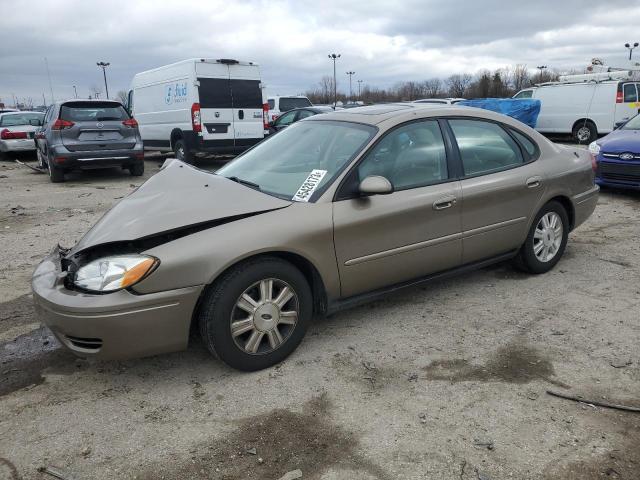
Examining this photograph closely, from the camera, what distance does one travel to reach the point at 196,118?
1141cm

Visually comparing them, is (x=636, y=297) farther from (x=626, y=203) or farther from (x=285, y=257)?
(x=626, y=203)

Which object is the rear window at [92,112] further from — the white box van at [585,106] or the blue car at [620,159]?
the white box van at [585,106]

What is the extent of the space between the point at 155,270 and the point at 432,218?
1.98m

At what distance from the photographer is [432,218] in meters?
3.73

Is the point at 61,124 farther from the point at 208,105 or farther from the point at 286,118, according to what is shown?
the point at 286,118

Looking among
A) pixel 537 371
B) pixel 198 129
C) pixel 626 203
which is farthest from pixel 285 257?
pixel 198 129

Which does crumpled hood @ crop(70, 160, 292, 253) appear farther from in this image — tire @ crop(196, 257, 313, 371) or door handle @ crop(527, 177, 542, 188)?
door handle @ crop(527, 177, 542, 188)

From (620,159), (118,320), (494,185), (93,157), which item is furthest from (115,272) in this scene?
(93,157)

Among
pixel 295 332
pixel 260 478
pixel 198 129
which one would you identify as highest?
pixel 198 129

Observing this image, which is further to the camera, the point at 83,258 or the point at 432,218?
the point at 432,218

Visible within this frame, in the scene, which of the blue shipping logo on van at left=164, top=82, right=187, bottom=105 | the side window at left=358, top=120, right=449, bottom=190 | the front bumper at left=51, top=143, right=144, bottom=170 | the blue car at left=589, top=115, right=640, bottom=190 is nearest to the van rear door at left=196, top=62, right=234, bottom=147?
the blue shipping logo on van at left=164, top=82, right=187, bottom=105

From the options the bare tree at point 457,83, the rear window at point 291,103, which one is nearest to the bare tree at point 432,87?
the bare tree at point 457,83

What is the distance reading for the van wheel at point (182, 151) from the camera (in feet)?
39.1

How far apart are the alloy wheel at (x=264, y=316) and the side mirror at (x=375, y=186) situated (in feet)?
2.56
